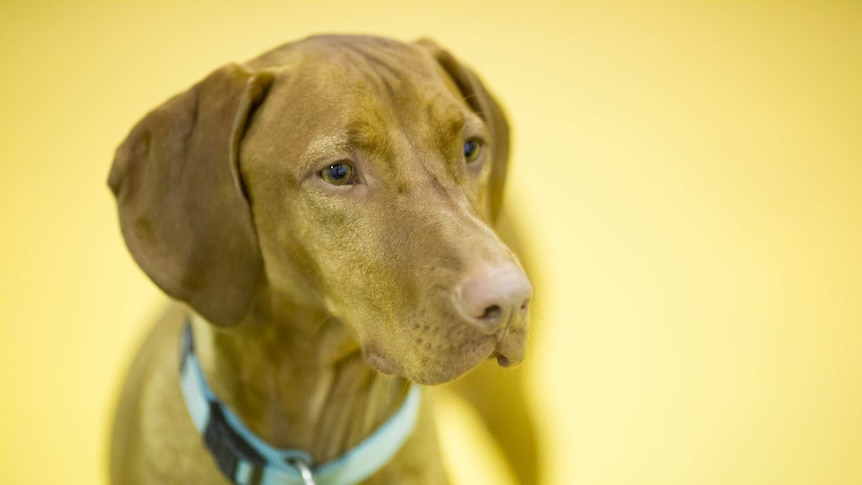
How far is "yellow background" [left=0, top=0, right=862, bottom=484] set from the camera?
371 centimetres

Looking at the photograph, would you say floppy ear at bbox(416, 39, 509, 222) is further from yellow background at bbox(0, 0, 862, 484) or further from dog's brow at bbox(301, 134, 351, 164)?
dog's brow at bbox(301, 134, 351, 164)

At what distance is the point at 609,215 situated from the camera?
4.81 meters

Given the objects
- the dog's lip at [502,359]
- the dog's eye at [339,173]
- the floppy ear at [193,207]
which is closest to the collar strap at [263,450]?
the floppy ear at [193,207]

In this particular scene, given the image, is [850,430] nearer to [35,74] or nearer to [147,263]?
[147,263]

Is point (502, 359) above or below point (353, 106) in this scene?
below

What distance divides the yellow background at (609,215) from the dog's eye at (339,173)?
105 centimetres

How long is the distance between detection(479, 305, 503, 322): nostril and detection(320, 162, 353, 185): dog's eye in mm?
450

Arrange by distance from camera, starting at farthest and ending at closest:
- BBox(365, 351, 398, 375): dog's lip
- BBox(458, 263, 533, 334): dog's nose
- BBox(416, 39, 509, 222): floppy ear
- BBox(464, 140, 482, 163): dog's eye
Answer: BBox(416, 39, 509, 222): floppy ear → BBox(464, 140, 482, 163): dog's eye → BBox(365, 351, 398, 375): dog's lip → BBox(458, 263, 533, 334): dog's nose

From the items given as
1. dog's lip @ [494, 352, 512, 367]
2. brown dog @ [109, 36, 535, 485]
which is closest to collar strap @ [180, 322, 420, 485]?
brown dog @ [109, 36, 535, 485]

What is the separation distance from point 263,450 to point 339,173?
704mm

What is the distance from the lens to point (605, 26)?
5.74 m

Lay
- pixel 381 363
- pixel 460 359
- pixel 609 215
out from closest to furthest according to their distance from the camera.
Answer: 1. pixel 460 359
2. pixel 381 363
3. pixel 609 215

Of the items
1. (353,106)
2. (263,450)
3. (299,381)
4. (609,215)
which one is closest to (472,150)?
(353,106)

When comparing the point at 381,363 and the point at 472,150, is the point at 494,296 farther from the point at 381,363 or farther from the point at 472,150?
the point at 472,150
